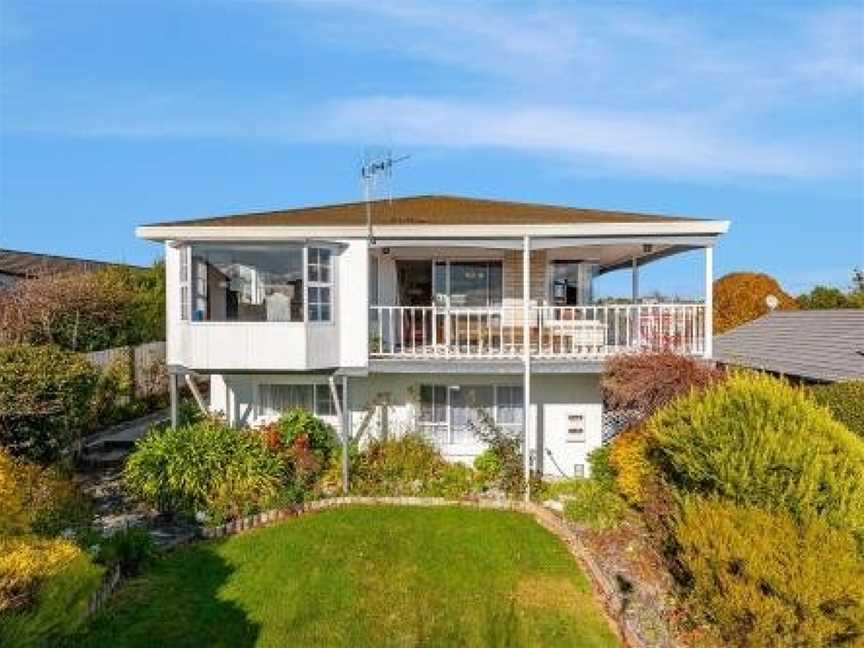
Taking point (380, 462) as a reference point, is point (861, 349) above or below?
above

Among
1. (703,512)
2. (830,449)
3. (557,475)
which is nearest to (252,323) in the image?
(557,475)

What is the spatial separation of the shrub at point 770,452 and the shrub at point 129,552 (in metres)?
8.27

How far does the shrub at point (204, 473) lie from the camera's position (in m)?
15.5

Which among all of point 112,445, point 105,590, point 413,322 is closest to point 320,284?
point 413,322

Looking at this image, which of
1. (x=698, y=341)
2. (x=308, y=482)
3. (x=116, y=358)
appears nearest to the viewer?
(x=308, y=482)

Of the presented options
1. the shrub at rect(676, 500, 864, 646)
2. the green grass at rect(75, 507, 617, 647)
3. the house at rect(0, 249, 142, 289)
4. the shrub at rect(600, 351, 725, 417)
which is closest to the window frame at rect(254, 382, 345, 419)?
the green grass at rect(75, 507, 617, 647)

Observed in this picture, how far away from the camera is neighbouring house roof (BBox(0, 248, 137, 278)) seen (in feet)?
109

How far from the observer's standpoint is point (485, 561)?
13.3 meters

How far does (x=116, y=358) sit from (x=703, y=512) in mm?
19055

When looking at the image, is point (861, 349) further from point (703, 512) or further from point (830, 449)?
point (703, 512)

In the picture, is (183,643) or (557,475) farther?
(557,475)

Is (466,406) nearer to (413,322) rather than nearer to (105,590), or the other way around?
(413,322)

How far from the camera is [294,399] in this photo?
64.4ft

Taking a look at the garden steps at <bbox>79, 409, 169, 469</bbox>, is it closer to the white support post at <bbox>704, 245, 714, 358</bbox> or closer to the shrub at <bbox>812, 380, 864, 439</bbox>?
the white support post at <bbox>704, 245, 714, 358</bbox>
